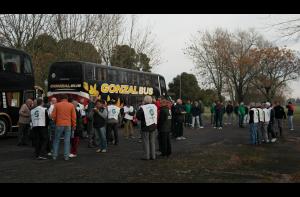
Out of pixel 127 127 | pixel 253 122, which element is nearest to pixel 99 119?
pixel 127 127

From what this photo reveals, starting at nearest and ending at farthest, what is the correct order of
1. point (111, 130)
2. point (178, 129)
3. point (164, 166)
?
point (164, 166), point (111, 130), point (178, 129)

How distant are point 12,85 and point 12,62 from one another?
1120 millimetres

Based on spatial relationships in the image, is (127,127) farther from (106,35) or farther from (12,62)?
(106,35)

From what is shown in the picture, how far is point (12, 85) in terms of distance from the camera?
20750 mm

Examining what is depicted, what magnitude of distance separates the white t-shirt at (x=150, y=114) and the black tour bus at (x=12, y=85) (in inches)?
390

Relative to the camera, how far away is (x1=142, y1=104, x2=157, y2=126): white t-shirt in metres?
12.5

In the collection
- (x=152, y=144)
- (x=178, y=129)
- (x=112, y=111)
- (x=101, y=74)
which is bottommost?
(x=152, y=144)

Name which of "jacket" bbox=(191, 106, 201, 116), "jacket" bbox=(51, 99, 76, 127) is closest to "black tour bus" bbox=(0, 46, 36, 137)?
"jacket" bbox=(51, 99, 76, 127)

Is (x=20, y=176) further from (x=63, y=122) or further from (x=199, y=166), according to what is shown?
(x=199, y=166)

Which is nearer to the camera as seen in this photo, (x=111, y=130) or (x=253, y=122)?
(x=111, y=130)

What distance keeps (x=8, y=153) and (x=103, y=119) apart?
3368mm

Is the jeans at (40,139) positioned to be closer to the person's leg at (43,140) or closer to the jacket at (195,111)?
the person's leg at (43,140)

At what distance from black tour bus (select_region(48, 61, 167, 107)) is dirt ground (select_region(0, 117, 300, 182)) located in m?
8.37

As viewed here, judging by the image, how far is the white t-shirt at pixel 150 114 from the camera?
12.5 meters
